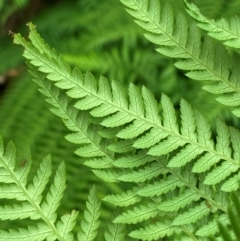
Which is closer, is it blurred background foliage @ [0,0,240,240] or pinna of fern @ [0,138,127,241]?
pinna of fern @ [0,138,127,241]

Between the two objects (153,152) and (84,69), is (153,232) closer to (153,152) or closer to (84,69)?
(153,152)

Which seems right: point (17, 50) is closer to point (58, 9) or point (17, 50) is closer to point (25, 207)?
point (58, 9)

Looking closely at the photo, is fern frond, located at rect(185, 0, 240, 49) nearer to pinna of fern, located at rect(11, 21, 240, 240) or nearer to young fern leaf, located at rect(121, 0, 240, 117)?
young fern leaf, located at rect(121, 0, 240, 117)

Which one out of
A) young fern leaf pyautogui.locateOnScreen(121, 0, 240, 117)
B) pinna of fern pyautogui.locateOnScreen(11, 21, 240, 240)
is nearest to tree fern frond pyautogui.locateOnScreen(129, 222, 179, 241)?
pinna of fern pyautogui.locateOnScreen(11, 21, 240, 240)

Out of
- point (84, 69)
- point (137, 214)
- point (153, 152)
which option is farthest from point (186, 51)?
point (84, 69)

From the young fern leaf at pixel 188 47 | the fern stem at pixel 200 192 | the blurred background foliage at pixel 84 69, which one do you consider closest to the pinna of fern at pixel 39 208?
the fern stem at pixel 200 192

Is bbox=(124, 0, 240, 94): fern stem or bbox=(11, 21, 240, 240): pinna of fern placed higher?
bbox=(124, 0, 240, 94): fern stem

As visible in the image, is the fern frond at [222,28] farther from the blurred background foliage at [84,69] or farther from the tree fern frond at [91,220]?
the blurred background foliage at [84,69]
